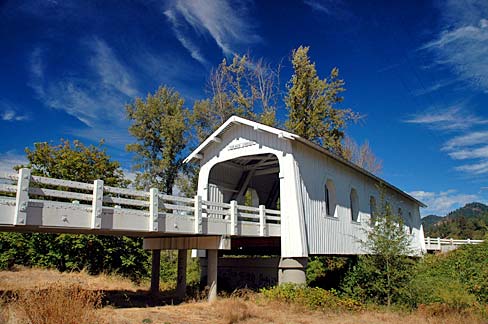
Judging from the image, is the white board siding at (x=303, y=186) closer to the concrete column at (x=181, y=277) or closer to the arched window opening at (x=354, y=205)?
the arched window opening at (x=354, y=205)

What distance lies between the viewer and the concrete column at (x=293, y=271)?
48.6 ft

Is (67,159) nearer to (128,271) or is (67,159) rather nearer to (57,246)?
(57,246)

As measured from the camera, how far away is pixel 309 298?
13.6 metres

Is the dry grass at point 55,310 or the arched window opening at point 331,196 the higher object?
the arched window opening at point 331,196

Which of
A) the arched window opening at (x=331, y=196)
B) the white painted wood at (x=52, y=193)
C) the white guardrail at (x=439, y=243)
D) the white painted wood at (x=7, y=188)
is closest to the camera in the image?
the white painted wood at (x=7, y=188)

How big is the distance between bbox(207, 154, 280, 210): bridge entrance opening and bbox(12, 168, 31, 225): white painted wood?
9.49 meters

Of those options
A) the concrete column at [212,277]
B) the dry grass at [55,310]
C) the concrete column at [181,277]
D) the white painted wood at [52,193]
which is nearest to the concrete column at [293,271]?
the concrete column at [212,277]

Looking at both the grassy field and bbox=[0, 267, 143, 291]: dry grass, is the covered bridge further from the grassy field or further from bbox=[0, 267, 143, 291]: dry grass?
bbox=[0, 267, 143, 291]: dry grass

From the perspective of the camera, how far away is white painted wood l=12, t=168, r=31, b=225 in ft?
29.2

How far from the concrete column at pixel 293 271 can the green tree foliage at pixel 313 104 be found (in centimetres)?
1394

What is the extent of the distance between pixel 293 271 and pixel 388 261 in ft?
10.9

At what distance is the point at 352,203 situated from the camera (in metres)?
20.7

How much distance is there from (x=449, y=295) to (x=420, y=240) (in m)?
20.0

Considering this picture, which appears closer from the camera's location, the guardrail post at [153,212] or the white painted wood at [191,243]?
the guardrail post at [153,212]
